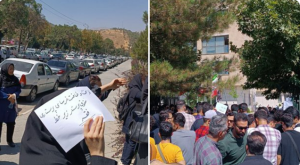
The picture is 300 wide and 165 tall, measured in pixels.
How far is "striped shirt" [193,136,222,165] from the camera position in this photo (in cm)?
329

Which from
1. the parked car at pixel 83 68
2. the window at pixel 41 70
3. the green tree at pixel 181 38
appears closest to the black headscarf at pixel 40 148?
the parked car at pixel 83 68

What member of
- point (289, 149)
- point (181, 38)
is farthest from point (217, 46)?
point (289, 149)

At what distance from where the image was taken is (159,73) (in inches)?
320

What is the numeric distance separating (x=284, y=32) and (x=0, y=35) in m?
9.84

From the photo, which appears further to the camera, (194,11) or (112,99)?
(194,11)

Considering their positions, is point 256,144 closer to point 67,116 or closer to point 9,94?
point 67,116

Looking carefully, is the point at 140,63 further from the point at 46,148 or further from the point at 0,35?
the point at 46,148

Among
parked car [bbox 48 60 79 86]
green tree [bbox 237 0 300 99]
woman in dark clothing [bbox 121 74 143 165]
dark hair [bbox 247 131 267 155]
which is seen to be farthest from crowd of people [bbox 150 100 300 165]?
green tree [bbox 237 0 300 99]

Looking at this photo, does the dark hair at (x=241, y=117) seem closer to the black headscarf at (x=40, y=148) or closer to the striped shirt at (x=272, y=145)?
the striped shirt at (x=272, y=145)

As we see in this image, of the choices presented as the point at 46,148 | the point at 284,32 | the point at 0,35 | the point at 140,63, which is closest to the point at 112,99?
the point at 140,63

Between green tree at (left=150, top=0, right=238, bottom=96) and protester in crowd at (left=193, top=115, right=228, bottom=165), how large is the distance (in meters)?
4.50

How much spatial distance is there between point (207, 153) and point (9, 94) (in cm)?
313

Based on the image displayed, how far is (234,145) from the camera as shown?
4.01m

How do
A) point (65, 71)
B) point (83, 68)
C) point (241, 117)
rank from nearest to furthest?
point (65, 71) < point (83, 68) < point (241, 117)
